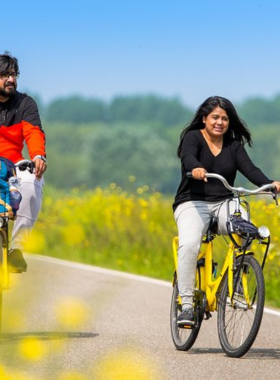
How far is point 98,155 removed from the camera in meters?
102

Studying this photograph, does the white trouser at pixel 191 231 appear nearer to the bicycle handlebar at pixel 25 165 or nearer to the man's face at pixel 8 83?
the bicycle handlebar at pixel 25 165

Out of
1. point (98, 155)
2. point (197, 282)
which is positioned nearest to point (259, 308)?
point (197, 282)

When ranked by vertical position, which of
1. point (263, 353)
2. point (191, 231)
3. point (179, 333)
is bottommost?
point (263, 353)

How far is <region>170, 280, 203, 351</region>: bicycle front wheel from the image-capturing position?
8.29 m

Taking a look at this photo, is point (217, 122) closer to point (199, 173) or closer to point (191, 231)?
point (199, 173)

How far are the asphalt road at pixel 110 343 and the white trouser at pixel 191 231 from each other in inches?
19.5

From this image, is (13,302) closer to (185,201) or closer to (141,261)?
(185,201)

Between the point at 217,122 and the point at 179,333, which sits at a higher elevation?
the point at 217,122

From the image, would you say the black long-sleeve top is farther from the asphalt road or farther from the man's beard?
the man's beard

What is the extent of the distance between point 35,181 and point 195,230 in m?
1.35

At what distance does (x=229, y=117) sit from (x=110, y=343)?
1883 mm

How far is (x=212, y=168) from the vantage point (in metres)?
8.16

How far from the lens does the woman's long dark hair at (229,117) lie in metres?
8.32

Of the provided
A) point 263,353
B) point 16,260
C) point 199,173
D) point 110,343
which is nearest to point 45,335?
point 110,343
